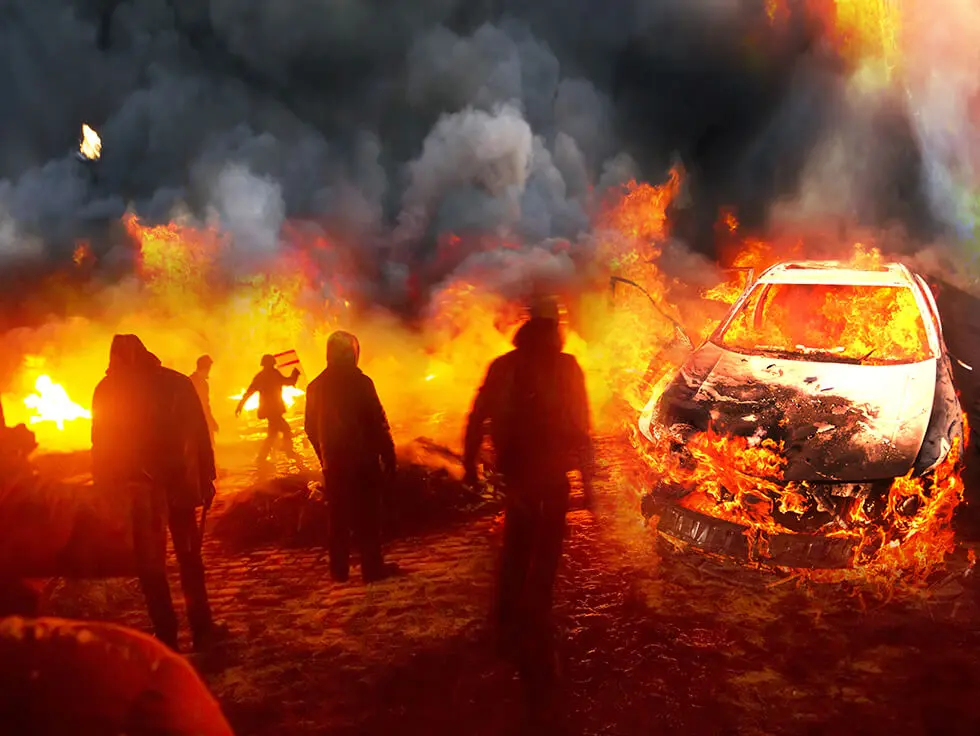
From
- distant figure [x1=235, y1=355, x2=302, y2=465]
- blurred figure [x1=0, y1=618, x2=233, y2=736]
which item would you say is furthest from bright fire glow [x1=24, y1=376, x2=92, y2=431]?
blurred figure [x1=0, y1=618, x2=233, y2=736]

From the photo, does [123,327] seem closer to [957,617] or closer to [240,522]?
[240,522]

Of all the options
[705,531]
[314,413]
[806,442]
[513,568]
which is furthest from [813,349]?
[314,413]

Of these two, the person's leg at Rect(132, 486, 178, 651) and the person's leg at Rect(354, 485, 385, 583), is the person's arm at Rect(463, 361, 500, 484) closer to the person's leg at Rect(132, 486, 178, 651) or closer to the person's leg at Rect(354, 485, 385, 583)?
the person's leg at Rect(354, 485, 385, 583)

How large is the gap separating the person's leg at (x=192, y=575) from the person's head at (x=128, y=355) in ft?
3.05

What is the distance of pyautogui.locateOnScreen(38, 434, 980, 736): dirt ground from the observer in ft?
10.5

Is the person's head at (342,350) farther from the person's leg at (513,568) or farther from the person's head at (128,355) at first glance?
the person's leg at (513,568)

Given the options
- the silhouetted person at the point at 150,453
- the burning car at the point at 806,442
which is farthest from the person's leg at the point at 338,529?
the burning car at the point at 806,442

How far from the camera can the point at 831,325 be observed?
26.6ft

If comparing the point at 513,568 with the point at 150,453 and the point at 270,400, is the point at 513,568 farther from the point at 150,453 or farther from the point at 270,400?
the point at 270,400

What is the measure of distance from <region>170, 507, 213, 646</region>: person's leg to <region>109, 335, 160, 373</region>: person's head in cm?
93

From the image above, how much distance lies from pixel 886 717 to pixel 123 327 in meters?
22.3

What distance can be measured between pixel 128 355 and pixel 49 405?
10053 mm

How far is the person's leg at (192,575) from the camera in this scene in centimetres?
404

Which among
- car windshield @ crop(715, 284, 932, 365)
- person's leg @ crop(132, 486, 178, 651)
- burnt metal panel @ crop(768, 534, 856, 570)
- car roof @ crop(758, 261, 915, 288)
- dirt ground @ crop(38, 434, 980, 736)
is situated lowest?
dirt ground @ crop(38, 434, 980, 736)
